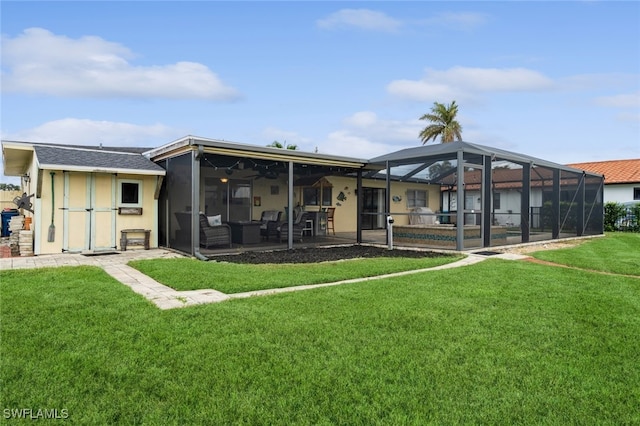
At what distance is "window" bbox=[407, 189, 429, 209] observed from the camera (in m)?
17.8

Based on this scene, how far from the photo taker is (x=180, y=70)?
13.5 metres

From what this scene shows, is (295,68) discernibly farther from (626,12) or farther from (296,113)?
(626,12)

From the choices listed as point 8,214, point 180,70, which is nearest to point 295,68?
point 180,70

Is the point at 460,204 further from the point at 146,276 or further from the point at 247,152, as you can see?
the point at 146,276

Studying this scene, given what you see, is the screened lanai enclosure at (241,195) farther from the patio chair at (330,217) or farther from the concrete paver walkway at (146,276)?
the concrete paver walkway at (146,276)

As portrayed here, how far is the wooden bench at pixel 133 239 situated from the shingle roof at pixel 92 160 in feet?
4.89

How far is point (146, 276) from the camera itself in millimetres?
5910

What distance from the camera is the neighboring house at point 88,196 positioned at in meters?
8.55

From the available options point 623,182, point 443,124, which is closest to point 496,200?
point 623,182

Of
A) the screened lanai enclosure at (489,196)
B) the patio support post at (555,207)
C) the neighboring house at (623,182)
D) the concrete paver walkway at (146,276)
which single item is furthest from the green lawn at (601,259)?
the neighboring house at (623,182)

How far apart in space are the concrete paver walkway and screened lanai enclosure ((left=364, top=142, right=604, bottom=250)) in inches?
61.5

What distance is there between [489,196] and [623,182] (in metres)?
16.0

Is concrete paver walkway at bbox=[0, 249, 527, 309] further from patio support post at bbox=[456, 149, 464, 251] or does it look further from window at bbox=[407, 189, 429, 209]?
window at bbox=[407, 189, 429, 209]

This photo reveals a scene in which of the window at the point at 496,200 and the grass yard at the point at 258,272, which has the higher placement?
the window at the point at 496,200
